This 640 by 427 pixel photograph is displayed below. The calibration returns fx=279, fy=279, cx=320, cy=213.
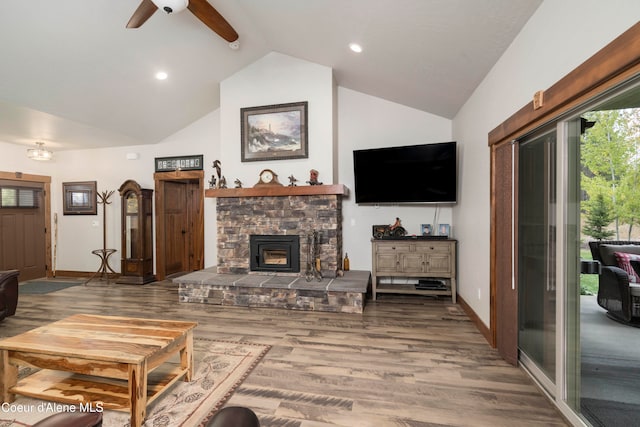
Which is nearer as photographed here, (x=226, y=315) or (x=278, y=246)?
(x=226, y=315)

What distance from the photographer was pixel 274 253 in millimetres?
4586

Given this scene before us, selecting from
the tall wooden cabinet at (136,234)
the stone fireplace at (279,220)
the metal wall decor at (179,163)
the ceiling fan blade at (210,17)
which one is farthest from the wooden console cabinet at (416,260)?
the tall wooden cabinet at (136,234)

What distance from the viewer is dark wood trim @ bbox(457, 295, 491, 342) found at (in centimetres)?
292

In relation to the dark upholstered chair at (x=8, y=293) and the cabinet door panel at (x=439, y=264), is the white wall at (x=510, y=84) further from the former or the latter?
the dark upholstered chair at (x=8, y=293)

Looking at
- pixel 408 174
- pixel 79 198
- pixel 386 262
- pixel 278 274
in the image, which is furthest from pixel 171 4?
pixel 79 198

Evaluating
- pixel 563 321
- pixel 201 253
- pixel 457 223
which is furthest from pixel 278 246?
pixel 563 321

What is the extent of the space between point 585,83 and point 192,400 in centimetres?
314

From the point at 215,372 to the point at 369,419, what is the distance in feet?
4.41

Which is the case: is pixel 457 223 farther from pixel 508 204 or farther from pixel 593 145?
pixel 593 145

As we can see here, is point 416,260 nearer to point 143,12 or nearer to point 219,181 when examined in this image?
point 219,181

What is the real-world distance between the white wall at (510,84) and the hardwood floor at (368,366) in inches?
28.1

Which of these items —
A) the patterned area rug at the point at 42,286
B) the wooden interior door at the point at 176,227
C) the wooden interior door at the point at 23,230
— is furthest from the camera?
the wooden interior door at the point at 176,227

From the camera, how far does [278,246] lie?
4484 mm

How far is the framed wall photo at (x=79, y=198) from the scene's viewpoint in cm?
615
